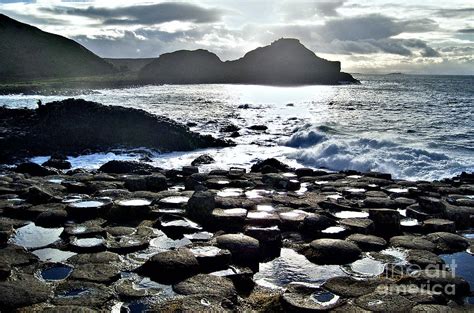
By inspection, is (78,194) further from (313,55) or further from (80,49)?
(313,55)

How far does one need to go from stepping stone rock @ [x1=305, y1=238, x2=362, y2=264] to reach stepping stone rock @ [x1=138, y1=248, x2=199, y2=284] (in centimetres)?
164

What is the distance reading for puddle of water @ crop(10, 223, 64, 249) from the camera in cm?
626

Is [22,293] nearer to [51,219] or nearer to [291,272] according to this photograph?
[51,219]

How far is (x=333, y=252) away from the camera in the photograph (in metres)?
5.96

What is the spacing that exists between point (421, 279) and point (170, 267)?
289 cm

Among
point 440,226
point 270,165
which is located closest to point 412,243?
point 440,226

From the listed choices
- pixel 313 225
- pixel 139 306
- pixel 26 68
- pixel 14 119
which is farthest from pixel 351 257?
pixel 26 68

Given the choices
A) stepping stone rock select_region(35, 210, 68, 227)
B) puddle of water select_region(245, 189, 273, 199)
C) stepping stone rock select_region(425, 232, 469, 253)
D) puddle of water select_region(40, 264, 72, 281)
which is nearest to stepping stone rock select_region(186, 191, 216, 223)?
puddle of water select_region(245, 189, 273, 199)

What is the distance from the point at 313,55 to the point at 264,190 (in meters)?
181

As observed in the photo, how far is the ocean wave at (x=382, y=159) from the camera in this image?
1488cm

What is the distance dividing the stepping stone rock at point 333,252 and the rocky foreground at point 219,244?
16 millimetres

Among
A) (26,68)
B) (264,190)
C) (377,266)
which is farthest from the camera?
(26,68)

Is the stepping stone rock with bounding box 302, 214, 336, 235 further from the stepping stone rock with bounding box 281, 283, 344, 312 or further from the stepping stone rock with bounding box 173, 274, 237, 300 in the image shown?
the stepping stone rock with bounding box 173, 274, 237, 300

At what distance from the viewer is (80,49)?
447 ft
